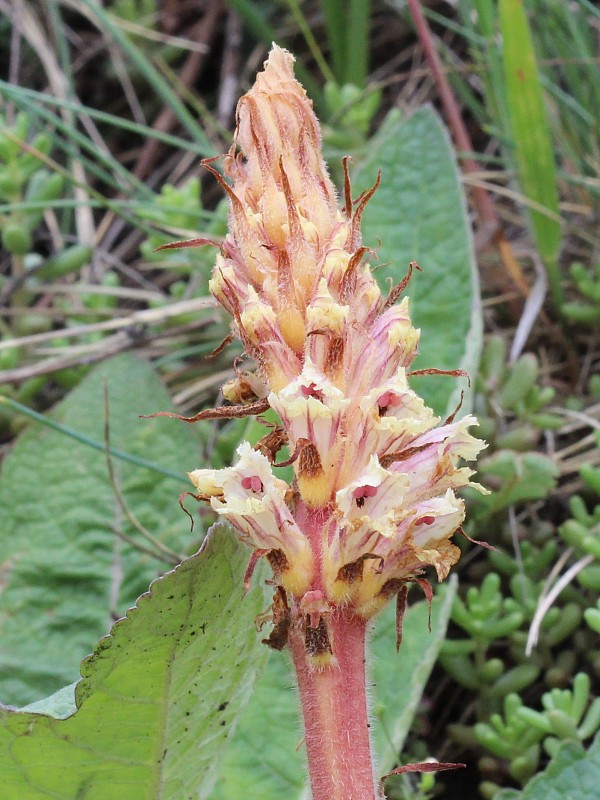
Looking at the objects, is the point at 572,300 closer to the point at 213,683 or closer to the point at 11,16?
the point at 213,683

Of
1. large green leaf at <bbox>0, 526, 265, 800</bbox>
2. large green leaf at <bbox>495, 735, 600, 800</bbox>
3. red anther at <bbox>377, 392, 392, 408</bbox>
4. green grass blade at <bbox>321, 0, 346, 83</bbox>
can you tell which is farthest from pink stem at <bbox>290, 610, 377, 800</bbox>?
green grass blade at <bbox>321, 0, 346, 83</bbox>

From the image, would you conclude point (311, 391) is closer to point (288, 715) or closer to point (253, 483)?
point (253, 483)

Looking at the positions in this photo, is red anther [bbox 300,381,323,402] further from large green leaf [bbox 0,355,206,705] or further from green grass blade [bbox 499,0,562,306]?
green grass blade [bbox 499,0,562,306]

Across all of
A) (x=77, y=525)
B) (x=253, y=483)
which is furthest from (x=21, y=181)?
(x=253, y=483)

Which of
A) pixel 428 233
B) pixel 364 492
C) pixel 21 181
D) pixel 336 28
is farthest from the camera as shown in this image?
pixel 336 28

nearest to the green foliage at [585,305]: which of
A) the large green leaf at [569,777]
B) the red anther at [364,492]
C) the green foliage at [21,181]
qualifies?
the large green leaf at [569,777]

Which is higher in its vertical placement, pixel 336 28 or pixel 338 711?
pixel 336 28

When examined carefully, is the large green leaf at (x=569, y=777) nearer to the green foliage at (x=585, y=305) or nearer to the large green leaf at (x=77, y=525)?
the large green leaf at (x=77, y=525)
